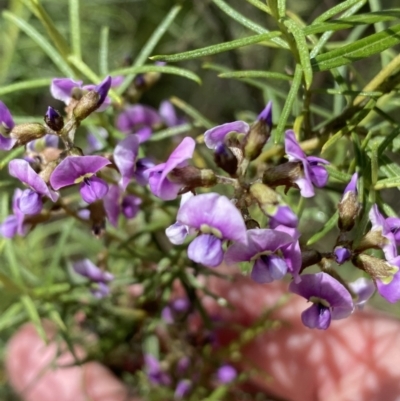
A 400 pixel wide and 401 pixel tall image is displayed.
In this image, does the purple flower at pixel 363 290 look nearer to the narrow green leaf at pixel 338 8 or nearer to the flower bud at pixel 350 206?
the flower bud at pixel 350 206

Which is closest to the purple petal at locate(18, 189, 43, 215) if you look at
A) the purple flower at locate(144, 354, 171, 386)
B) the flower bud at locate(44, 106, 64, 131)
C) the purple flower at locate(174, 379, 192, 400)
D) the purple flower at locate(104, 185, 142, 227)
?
the flower bud at locate(44, 106, 64, 131)

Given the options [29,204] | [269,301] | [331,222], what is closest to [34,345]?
[269,301]

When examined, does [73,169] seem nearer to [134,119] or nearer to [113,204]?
[113,204]

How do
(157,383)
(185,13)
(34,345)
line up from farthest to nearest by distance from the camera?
(185,13) < (34,345) < (157,383)

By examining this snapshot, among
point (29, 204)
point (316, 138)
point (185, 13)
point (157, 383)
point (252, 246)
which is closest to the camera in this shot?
point (252, 246)

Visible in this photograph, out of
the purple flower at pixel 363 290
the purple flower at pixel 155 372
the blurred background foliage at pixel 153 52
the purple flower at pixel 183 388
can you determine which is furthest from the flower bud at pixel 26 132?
the purple flower at pixel 183 388

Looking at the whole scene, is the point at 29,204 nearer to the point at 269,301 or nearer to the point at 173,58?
the point at 173,58

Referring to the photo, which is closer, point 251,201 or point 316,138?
point 251,201
